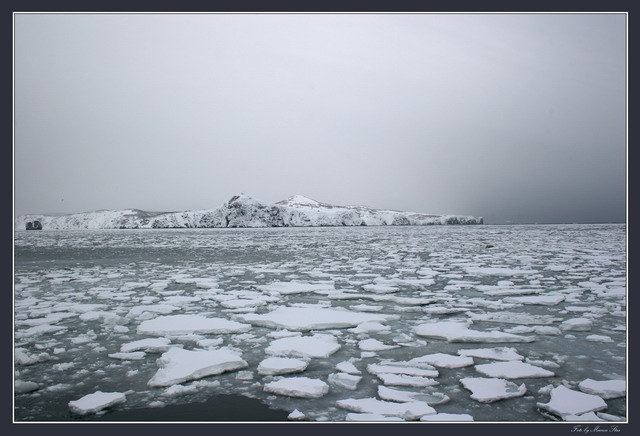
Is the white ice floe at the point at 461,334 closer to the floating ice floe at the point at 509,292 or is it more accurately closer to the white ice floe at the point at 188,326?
the white ice floe at the point at 188,326

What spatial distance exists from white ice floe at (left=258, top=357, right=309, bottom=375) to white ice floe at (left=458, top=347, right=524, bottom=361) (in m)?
1.04

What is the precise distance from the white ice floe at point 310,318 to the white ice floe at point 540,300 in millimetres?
1443

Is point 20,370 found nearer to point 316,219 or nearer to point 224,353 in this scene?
point 224,353

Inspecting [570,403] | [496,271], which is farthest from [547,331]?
[496,271]

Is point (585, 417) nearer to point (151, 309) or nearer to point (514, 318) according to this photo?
point (514, 318)

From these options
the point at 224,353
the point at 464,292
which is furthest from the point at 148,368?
the point at 464,292

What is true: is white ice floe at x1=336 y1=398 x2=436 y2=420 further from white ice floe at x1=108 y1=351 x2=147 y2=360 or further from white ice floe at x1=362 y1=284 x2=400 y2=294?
white ice floe at x1=362 y1=284 x2=400 y2=294

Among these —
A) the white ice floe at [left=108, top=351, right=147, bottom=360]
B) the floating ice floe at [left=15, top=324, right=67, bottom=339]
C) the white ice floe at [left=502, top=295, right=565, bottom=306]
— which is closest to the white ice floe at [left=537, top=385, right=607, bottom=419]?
the white ice floe at [left=502, top=295, right=565, bottom=306]

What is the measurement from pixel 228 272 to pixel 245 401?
185 inches

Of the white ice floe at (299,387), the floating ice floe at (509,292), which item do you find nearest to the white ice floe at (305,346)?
the white ice floe at (299,387)

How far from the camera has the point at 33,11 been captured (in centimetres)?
263

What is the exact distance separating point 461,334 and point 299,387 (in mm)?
1395

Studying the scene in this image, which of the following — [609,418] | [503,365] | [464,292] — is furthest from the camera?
[464,292]

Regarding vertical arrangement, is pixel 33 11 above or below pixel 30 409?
above
